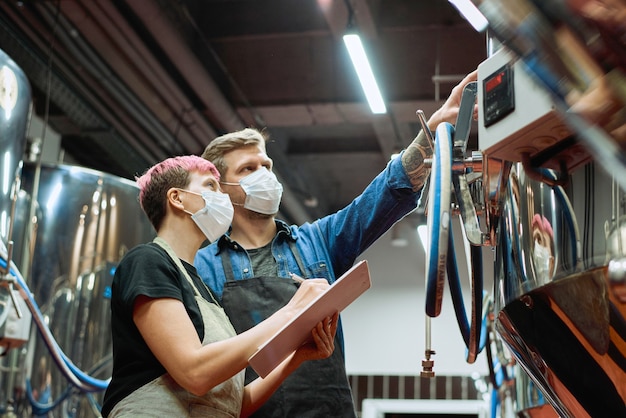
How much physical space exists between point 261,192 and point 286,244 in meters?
0.25

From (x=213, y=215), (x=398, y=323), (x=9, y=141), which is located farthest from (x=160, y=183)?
(x=398, y=323)

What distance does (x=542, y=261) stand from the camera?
150cm

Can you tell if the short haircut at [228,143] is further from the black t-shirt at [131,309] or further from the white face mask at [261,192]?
the black t-shirt at [131,309]

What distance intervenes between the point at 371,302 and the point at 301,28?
228 inches

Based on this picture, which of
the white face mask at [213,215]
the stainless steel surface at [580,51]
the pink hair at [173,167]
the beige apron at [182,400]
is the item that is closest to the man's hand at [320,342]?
the beige apron at [182,400]

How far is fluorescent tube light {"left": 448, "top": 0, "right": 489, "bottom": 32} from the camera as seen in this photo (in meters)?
1.75

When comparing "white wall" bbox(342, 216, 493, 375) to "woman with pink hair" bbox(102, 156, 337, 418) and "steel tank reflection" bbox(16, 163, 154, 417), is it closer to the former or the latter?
"steel tank reflection" bbox(16, 163, 154, 417)

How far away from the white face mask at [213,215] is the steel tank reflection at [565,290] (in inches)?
40.8

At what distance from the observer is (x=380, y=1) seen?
7.51m

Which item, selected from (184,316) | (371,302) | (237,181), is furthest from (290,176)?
(184,316)

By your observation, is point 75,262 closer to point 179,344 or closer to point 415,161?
point 415,161

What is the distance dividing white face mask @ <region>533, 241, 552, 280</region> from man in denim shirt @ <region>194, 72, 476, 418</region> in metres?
0.93

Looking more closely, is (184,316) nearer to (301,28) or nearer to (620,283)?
(620,283)

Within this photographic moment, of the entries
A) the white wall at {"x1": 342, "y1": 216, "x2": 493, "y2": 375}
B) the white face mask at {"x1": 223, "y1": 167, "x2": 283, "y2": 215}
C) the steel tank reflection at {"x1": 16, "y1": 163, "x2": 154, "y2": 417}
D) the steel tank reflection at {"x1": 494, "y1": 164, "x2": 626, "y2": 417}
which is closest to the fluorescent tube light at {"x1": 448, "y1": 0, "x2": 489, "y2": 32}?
the steel tank reflection at {"x1": 494, "y1": 164, "x2": 626, "y2": 417}
